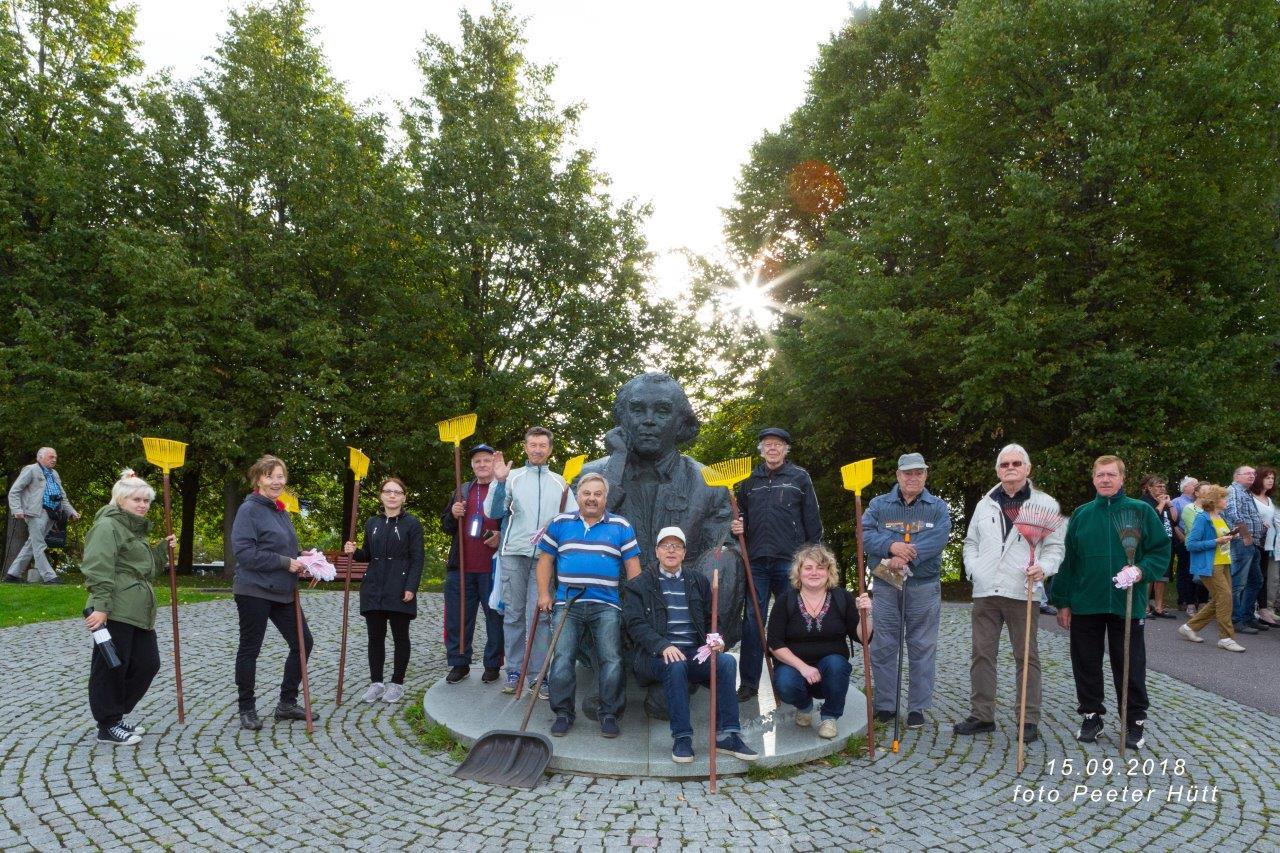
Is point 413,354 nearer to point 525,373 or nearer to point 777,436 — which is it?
point 525,373

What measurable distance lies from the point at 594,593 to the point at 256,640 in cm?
255

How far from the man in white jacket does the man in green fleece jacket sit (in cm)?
24

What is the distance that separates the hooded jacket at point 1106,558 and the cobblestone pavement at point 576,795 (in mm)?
1016

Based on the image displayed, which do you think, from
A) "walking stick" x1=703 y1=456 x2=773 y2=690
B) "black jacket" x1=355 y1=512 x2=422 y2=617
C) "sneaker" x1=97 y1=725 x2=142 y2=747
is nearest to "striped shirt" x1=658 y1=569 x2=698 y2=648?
"walking stick" x1=703 y1=456 x2=773 y2=690

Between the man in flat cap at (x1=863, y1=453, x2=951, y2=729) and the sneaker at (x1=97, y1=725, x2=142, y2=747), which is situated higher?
the man in flat cap at (x1=863, y1=453, x2=951, y2=729)

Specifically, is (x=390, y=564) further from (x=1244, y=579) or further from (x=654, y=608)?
(x=1244, y=579)

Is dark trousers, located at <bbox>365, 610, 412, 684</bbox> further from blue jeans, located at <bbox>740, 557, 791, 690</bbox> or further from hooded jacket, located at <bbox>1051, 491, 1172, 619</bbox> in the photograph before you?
hooded jacket, located at <bbox>1051, 491, 1172, 619</bbox>

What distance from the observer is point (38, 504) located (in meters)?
12.5

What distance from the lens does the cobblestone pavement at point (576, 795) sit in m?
4.04

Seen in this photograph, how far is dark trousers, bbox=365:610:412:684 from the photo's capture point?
6.50 metres

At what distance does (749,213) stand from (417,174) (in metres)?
9.12

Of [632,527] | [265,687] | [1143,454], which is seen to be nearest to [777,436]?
[632,527]

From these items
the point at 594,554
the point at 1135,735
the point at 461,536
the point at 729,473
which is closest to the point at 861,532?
the point at 729,473

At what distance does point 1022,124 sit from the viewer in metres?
15.4
